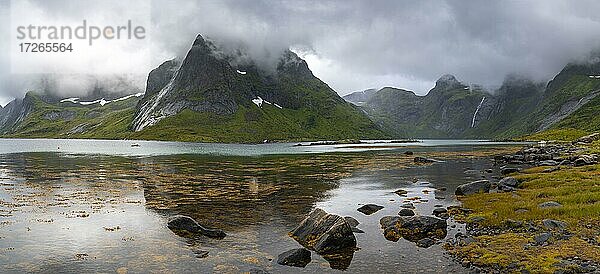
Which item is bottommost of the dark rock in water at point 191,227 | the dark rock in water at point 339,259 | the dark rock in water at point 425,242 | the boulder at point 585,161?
the dark rock in water at point 339,259

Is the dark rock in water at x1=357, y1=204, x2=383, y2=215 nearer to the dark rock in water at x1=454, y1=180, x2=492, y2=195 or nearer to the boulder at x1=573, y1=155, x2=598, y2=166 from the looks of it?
the dark rock in water at x1=454, y1=180, x2=492, y2=195

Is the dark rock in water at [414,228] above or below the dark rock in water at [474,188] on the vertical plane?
below

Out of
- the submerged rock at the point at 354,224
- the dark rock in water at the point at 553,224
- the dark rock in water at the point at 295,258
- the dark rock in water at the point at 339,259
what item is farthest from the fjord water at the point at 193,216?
the dark rock in water at the point at 553,224

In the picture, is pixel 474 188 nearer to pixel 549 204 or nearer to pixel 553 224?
pixel 549 204

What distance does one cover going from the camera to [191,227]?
32.5 metres

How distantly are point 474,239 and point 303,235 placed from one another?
1155 centimetres

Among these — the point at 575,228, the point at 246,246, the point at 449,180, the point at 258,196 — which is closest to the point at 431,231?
the point at 575,228

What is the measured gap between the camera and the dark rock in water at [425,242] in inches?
1106

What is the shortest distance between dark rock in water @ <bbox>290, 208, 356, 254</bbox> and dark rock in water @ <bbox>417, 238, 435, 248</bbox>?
14.3 ft

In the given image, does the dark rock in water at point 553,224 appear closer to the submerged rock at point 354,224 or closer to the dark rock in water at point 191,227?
the submerged rock at point 354,224

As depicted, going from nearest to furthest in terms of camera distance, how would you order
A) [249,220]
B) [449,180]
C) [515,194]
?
[249,220], [515,194], [449,180]

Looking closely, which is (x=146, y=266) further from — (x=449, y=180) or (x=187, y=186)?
(x=449, y=180)

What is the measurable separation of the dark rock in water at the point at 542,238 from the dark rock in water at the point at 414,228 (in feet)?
19.2

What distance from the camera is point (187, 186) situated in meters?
60.9
